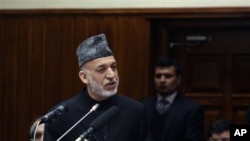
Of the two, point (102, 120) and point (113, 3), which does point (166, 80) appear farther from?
point (102, 120)

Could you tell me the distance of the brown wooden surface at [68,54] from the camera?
538 centimetres

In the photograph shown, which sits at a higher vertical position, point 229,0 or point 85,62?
point 229,0

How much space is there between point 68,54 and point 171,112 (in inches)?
51.3

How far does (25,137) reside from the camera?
5578mm

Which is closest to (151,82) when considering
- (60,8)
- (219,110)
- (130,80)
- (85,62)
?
(130,80)

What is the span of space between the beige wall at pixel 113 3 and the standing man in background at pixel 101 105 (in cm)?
231

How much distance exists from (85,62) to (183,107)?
1.66 meters

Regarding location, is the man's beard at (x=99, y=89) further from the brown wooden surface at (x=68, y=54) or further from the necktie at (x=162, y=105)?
the brown wooden surface at (x=68, y=54)

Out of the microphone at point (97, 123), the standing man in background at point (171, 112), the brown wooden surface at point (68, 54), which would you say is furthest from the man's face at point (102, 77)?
the brown wooden surface at point (68, 54)

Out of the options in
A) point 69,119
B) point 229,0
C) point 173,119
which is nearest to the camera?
point 69,119

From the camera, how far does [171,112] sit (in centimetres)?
464

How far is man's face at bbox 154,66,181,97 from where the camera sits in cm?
474

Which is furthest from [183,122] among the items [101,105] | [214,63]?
[101,105]

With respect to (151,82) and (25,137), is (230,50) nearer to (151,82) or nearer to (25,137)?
(151,82)
